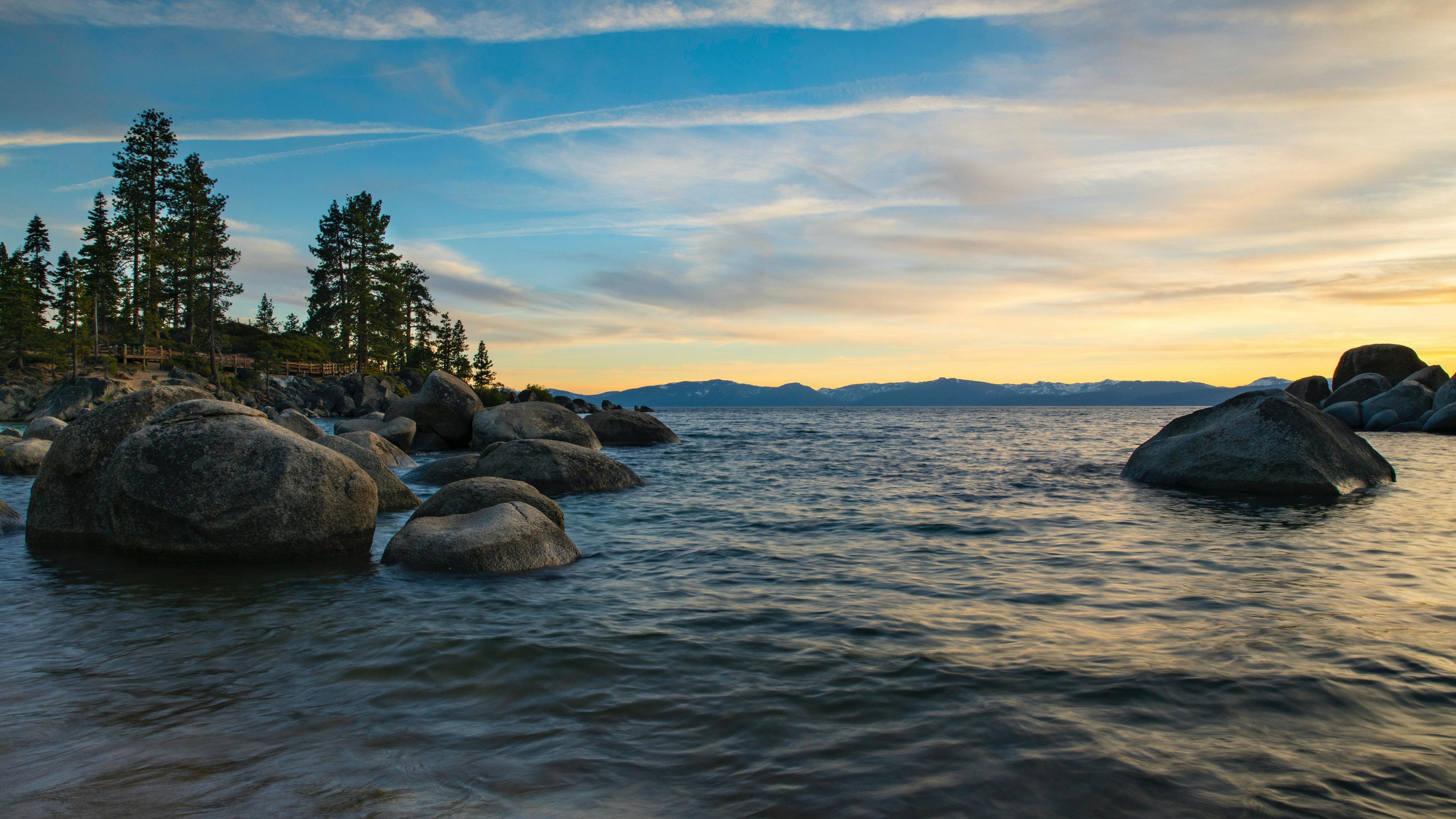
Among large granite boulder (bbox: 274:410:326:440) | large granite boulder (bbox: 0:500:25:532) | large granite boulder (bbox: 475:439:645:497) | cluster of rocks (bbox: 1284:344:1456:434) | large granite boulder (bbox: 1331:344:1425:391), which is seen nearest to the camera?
large granite boulder (bbox: 0:500:25:532)

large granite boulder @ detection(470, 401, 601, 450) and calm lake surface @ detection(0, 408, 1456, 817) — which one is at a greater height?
large granite boulder @ detection(470, 401, 601, 450)

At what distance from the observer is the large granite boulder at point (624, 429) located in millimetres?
27391

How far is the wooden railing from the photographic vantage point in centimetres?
5528

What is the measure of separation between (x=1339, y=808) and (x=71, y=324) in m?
87.0

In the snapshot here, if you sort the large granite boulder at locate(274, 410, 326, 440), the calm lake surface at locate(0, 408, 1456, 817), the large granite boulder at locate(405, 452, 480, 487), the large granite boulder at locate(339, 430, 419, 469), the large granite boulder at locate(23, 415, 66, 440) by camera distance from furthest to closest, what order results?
1. the large granite boulder at locate(23, 415, 66, 440)
2. the large granite boulder at locate(405, 452, 480, 487)
3. the large granite boulder at locate(274, 410, 326, 440)
4. the large granite boulder at locate(339, 430, 419, 469)
5. the calm lake surface at locate(0, 408, 1456, 817)

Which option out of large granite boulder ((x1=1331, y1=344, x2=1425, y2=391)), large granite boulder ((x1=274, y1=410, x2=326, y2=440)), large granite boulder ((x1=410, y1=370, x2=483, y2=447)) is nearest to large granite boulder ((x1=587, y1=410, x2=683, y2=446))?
large granite boulder ((x1=410, y1=370, x2=483, y2=447))

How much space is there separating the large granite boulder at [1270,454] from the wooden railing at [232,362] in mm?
62244

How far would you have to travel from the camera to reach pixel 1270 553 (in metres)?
8.50

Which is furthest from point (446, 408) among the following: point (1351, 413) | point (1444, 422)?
point (1351, 413)

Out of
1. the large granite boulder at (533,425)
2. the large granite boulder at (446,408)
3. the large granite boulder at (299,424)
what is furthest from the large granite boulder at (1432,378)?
the large granite boulder at (299,424)

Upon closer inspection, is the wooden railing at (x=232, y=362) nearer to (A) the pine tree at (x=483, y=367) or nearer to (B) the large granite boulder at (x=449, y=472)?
(A) the pine tree at (x=483, y=367)

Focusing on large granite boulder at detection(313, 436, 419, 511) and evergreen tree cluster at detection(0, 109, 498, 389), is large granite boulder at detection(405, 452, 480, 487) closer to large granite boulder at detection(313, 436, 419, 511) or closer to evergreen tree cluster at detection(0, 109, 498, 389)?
large granite boulder at detection(313, 436, 419, 511)

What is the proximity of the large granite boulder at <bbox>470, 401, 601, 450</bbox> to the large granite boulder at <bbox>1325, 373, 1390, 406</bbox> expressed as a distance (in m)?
40.7


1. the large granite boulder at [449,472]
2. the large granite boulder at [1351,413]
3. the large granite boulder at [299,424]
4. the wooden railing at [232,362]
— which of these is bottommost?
the large granite boulder at [449,472]
